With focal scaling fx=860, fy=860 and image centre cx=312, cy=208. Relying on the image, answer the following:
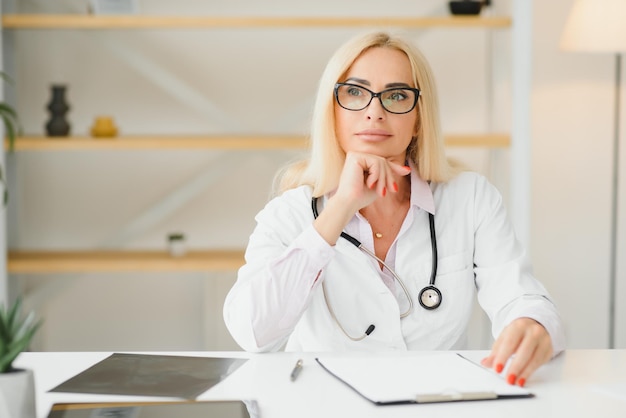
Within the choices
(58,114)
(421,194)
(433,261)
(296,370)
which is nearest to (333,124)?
(421,194)

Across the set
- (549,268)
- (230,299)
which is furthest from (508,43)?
(230,299)

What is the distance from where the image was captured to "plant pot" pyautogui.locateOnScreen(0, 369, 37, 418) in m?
1.08

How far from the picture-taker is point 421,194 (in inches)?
76.5

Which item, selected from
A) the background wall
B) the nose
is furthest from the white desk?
the background wall

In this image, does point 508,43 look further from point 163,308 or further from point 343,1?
point 163,308

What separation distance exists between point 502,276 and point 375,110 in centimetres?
45

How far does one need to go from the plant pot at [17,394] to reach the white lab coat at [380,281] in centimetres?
57

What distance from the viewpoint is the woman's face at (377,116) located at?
1.89 m

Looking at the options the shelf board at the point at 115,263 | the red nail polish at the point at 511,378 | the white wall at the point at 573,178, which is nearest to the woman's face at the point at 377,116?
the red nail polish at the point at 511,378

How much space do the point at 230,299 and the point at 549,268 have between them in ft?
7.41

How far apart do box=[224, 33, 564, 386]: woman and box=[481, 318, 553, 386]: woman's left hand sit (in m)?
0.12

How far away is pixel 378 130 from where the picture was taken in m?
1.88

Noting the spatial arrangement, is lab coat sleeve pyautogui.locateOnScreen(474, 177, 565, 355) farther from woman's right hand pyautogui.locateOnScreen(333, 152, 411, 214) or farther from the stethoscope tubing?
woman's right hand pyautogui.locateOnScreen(333, 152, 411, 214)

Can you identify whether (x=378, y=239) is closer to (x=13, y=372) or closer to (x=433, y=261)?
(x=433, y=261)
